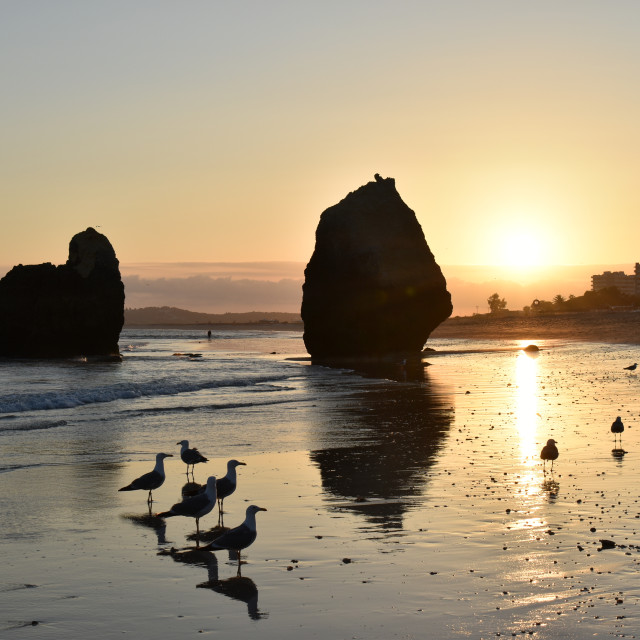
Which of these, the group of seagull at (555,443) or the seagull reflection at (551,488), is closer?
the seagull reflection at (551,488)

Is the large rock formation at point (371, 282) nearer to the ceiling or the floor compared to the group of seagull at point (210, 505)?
nearer to the ceiling

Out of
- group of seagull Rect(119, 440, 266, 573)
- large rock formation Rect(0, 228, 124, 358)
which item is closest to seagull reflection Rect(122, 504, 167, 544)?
group of seagull Rect(119, 440, 266, 573)

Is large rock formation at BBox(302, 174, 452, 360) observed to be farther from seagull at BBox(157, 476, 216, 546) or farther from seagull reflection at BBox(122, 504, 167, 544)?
seagull at BBox(157, 476, 216, 546)

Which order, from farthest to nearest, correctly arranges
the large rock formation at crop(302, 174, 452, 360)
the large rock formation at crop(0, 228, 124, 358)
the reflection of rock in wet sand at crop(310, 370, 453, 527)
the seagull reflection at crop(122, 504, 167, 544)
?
the large rock formation at crop(0, 228, 124, 358), the large rock formation at crop(302, 174, 452, 360), the reflection of rock in wet sand at crop(310, 370, 453, 527), the seagull reflection at crop(122, 504, 167, 544)

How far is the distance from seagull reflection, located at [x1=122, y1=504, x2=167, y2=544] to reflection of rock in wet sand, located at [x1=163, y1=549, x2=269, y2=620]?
1067 millimetres

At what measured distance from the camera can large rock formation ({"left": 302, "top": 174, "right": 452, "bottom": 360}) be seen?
62.8 metres

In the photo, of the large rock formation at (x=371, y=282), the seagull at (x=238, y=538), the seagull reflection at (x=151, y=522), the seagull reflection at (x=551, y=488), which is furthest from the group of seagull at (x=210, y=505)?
the large rock formation at (x=371, y=282)

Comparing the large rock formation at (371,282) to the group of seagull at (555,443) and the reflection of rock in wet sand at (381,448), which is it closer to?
the reflection of rock in wet sand at (381,448)

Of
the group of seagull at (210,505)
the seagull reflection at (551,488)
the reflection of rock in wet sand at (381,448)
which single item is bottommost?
the reflection of rock in wet sand at (381,448)

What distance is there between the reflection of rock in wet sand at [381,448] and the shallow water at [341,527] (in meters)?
0.08

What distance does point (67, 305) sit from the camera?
73500mm

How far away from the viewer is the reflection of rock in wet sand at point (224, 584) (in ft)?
30.9

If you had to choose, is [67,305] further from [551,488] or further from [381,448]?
[551,488]

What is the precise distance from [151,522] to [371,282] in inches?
1966
